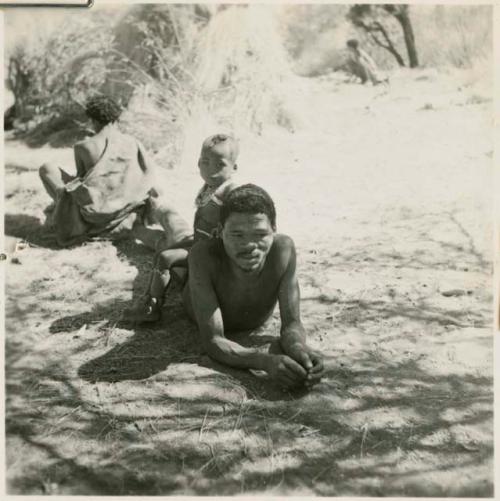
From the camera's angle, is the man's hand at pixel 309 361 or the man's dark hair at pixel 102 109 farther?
the man's dark hair at pixel 102 109

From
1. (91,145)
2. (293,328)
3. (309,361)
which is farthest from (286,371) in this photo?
(91,145)

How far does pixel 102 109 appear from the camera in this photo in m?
5.43

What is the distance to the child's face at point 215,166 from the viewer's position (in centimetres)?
441

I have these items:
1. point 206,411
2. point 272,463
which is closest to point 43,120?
point 206,411

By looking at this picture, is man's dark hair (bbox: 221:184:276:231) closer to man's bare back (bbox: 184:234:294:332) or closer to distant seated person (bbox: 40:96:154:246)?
man's bare back (bbox: 184:234:294:332)

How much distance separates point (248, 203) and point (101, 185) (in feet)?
Answer: 6.84

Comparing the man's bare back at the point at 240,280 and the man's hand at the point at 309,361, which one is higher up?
the man's bare back at the point at 240,280

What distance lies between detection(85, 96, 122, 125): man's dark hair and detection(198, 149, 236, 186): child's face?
1346 mm

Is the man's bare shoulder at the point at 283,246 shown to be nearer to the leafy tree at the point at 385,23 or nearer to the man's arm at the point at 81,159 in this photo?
the man's arm at the point at 81,159

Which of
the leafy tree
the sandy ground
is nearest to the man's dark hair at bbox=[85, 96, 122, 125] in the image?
the sandy ground

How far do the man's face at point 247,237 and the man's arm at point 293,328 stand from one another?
20 centimetres

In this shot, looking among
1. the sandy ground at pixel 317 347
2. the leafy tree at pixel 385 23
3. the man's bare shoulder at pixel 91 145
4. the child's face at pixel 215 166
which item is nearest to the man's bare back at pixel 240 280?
the sandy ground at pixel 317 347

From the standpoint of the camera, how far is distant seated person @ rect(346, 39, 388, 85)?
643 centimetres

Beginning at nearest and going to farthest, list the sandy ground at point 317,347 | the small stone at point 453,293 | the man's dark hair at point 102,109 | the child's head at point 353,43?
1. the sandy ground at point 317,347
2. the small stone at point 453,293
3. the man's dark hair at point 102,109
4. the child's head at point 353,43
